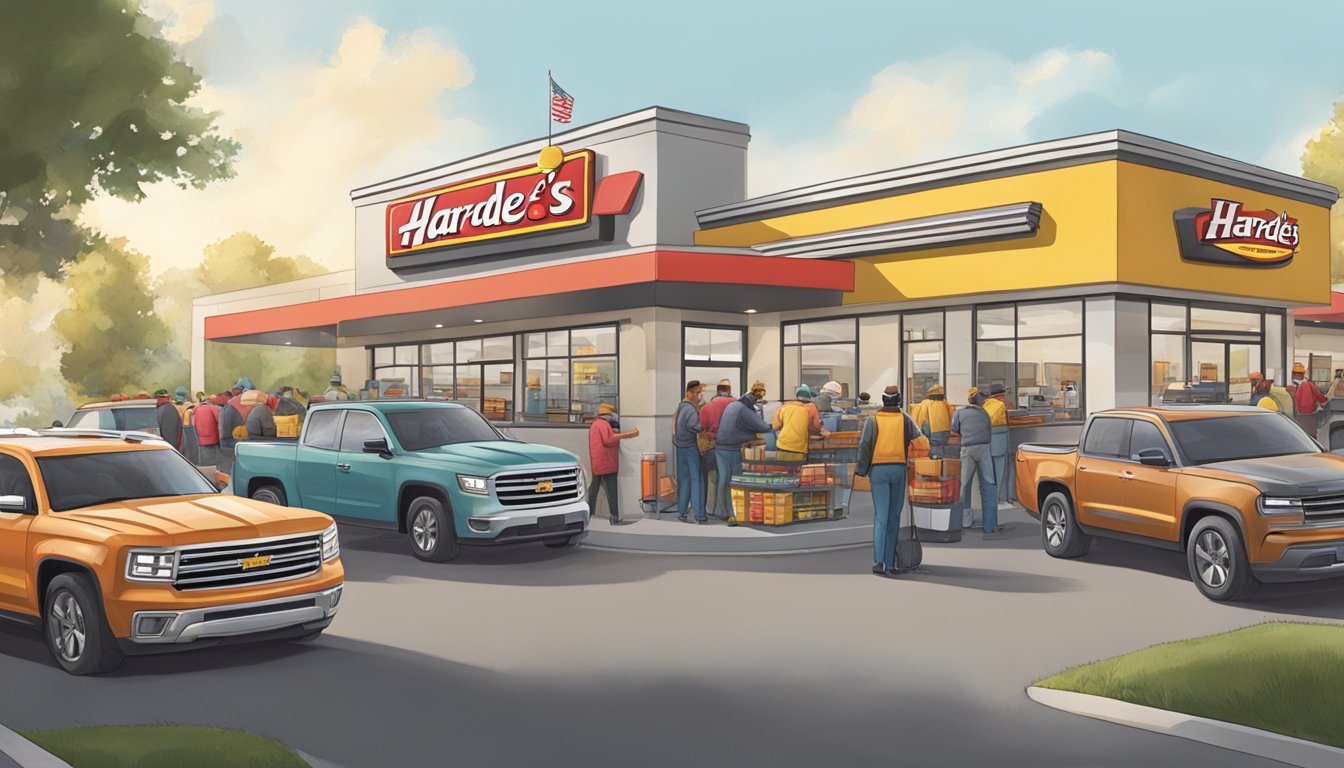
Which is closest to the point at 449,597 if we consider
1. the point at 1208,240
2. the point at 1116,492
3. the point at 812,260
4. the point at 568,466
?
the point at 568,466

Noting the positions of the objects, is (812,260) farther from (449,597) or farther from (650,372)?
(449,597)

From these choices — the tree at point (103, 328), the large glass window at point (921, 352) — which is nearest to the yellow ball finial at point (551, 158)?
the large glass window at point (921, 352)

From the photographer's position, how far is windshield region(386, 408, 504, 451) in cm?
1474

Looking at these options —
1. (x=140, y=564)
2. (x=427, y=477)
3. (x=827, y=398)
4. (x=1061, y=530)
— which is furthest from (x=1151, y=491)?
(x=140, y=564)

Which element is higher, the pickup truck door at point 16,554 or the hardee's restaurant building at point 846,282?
the hardee's restaurant building at point 846,282

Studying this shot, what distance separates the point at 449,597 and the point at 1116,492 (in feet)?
24.7

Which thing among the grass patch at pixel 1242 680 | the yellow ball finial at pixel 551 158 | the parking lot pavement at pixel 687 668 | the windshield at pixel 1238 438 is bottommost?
the parking lot pavement at pixel 687 668

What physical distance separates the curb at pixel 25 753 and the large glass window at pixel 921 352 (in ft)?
61.1

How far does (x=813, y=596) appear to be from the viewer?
11492 mm

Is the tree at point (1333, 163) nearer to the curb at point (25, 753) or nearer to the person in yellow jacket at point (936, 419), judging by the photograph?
the person in yellow jacket at point (936, 419)

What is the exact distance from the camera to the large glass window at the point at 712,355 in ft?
71.5

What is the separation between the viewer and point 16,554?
27.9 feet

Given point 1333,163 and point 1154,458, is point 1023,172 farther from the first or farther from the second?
point 1333,163

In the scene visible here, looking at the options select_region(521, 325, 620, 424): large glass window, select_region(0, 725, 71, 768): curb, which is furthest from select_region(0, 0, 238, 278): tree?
select_region(0, 725, 71, 768): curb
